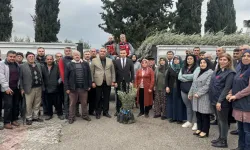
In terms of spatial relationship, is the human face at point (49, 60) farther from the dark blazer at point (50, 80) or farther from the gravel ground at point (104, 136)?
the gravel ground at point (104, 136)

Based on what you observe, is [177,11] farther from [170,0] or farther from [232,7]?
[232,7]

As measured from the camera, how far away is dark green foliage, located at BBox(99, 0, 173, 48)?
658 inches

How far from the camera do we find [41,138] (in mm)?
5391

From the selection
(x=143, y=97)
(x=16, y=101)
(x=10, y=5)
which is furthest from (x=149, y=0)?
(x=16, y=101)

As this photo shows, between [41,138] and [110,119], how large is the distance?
80.3 inches

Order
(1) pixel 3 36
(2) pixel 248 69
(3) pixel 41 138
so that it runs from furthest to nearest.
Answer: (1) pixel 3 36, (3) pixel 41 138, (2) pixel 248 69

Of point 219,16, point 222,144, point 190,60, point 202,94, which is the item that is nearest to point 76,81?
point 190,60

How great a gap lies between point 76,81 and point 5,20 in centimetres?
1053

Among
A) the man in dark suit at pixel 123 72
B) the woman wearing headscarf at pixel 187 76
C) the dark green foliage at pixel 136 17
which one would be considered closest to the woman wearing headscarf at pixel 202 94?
the woman wearing headscarf at pixel 187 76

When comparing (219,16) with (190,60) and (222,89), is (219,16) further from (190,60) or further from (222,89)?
(222,89)

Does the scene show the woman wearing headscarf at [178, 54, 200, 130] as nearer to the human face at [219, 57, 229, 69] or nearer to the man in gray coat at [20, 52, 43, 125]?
the human face at [219, 57, 229, 69]

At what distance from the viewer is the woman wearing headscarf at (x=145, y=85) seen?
709 centimetres

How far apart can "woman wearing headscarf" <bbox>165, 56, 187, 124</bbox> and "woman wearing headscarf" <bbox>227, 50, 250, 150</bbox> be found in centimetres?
203

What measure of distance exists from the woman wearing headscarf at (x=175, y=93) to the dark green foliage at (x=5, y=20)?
11421 mm
